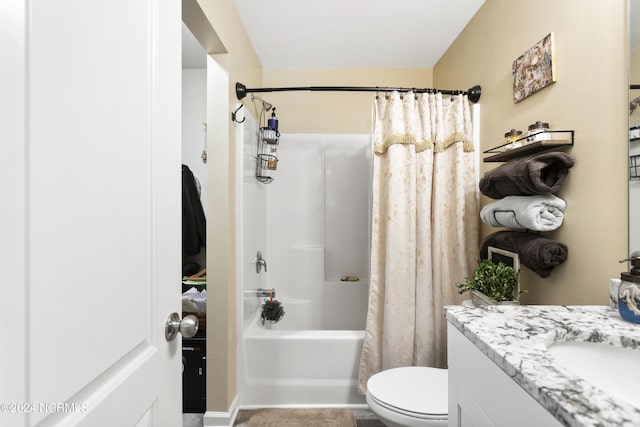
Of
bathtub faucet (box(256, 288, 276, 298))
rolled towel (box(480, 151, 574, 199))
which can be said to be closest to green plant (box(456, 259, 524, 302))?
rolled towel (box(480, 151, 574, 199))

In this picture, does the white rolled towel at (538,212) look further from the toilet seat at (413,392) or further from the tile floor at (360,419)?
the tile floor at (360,419)

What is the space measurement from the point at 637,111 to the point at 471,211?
98cm

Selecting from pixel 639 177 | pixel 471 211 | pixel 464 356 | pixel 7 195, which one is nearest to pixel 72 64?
pixel 7 195

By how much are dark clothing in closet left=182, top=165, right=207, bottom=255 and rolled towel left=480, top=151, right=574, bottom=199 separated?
2067 millimetres

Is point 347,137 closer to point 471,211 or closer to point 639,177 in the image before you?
point 471,211

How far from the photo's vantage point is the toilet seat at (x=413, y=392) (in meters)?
1.27

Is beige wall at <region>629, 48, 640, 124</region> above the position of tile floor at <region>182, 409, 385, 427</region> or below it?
above

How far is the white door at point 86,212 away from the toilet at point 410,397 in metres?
0.87

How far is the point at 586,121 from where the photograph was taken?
117 cm

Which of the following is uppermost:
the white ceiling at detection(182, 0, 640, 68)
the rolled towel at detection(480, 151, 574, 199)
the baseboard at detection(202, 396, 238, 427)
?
the white ceiling at detection(182, 0, 640, 68)

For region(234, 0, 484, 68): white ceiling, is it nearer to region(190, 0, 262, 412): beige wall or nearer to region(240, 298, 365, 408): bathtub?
region(190, 0, 262, 412): beige wall

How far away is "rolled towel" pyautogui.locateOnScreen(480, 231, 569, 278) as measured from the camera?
1243 millimetres

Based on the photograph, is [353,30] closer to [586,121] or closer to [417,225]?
[417,225]

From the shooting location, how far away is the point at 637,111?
0.98 metres
